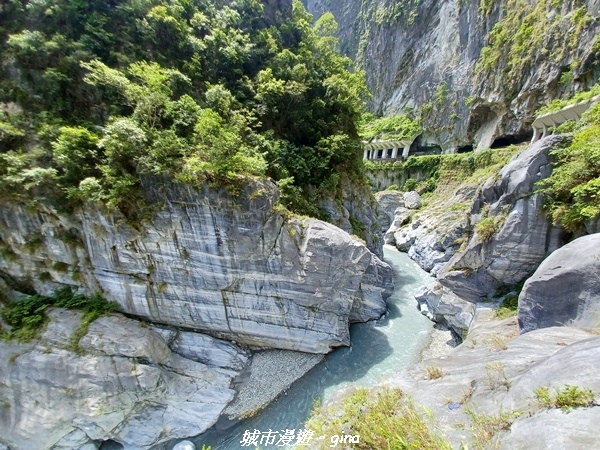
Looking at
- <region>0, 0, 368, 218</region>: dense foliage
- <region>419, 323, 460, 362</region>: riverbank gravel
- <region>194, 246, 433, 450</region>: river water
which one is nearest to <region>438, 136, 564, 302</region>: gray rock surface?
<region>419, 323, 460, 362</region>: riverbank gravel

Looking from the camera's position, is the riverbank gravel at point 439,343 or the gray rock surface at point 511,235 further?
the riverbank gravel at point 439,343

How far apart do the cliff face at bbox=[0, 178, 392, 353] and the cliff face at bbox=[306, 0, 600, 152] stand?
24.4 metres

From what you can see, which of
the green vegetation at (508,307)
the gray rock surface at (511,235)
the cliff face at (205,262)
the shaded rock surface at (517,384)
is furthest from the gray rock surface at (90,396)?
the gray rock surface at (511,235)

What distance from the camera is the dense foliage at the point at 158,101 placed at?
30.1 feet

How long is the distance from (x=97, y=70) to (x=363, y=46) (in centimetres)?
5352

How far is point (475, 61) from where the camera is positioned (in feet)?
96.0

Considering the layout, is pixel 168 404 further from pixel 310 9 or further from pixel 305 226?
pixel 310 9

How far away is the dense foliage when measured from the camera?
361 inches

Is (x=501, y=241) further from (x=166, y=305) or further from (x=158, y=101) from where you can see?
(x=158, y=101)

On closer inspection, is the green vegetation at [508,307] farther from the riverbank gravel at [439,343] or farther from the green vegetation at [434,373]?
the green vegetation at [434,373]

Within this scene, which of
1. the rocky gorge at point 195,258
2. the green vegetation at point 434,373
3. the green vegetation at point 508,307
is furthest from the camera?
the green vegetation at point 508,307

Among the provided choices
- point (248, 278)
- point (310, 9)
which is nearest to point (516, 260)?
point (248, 278)

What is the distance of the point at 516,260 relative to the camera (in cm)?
971

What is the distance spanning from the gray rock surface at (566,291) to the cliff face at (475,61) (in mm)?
20454
